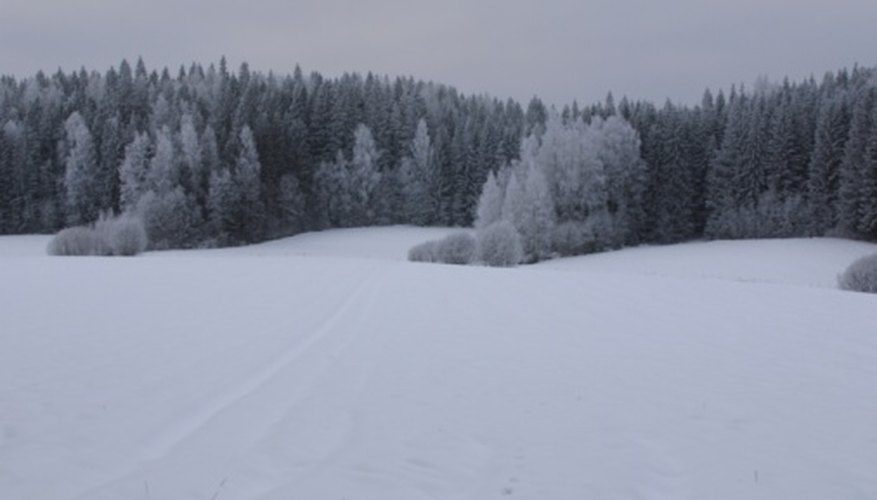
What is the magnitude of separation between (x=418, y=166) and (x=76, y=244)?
153ft

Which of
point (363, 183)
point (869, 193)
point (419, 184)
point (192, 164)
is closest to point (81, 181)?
point (192, 164)

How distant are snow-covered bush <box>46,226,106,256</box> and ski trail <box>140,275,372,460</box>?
115 feet

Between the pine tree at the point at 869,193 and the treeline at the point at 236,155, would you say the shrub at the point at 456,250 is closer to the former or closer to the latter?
the treeline at the point at 236,155

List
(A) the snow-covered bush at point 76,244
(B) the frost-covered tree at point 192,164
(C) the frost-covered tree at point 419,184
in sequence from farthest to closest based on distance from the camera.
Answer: (C) the frost-covered tree at point 419,184
(B) the frost-covered tree at point 192,164
(A) the snow-covered bush at point 76,244

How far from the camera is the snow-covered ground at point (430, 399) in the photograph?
5062mm

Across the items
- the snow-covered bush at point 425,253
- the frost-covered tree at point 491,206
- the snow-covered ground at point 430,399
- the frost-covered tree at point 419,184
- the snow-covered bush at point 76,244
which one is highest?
the frost-covered tree at point 419,184

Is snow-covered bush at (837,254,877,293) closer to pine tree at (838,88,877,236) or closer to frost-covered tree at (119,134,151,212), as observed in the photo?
pine tree at (838,88,877,236)

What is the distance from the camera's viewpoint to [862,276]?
26.7 m

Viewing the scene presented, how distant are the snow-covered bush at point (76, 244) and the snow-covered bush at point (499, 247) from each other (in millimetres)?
24931

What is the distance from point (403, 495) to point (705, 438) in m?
3.12

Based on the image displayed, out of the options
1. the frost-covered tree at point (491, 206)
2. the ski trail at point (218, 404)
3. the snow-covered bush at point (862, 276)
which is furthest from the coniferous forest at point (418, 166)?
the ski trail at point (218, 404)

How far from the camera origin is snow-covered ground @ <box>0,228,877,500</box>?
16.6 feet

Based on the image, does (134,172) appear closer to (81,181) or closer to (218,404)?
(81,181)

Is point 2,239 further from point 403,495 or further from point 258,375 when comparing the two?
point 403,495
